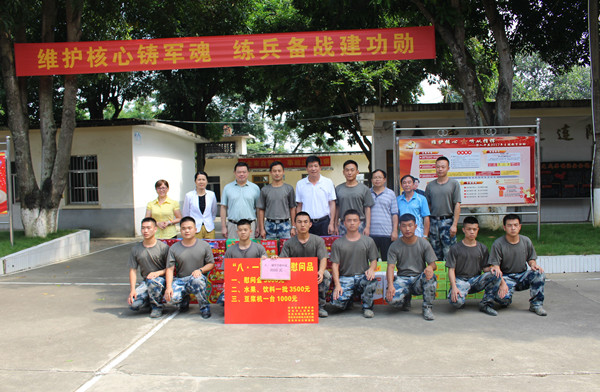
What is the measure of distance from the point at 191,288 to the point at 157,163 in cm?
1113

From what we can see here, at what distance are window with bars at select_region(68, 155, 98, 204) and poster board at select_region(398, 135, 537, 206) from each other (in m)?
10.1

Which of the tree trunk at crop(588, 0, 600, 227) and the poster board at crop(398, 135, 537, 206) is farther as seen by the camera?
the tree trunk at crop(588, 0, 600, 227)

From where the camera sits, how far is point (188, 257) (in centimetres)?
523

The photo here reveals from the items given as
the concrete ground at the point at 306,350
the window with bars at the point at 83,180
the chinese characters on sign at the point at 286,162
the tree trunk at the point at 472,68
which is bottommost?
the concrete ground at the point at 306,350

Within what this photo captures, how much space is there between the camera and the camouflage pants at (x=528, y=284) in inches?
200

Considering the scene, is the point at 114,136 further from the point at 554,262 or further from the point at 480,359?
the point at 480,359

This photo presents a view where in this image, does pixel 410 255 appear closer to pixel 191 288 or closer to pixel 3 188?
pixel 191 288

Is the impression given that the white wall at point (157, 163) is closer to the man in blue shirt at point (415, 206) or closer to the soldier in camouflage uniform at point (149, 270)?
the soldier in camouflage uniform at point (149, 270)

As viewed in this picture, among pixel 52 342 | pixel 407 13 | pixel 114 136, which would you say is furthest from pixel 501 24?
pixel 114 136

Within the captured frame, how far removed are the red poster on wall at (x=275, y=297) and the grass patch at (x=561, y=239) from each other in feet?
13.4

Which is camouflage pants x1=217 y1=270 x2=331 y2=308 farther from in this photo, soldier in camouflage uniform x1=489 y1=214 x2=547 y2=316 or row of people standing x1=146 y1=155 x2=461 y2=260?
soldier in camouflage uniform x1=489 y1=214 x2=547 y2=316

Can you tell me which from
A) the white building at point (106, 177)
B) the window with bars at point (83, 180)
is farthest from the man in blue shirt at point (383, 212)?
the window with bars at point (83, 180)

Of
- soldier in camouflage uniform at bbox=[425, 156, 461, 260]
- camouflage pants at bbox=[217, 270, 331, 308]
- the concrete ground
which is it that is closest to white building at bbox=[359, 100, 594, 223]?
soldier in camouflage uniform at bbox=[425, 156, 461, 260]

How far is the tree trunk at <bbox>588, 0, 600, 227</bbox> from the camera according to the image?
9070 millimetres
